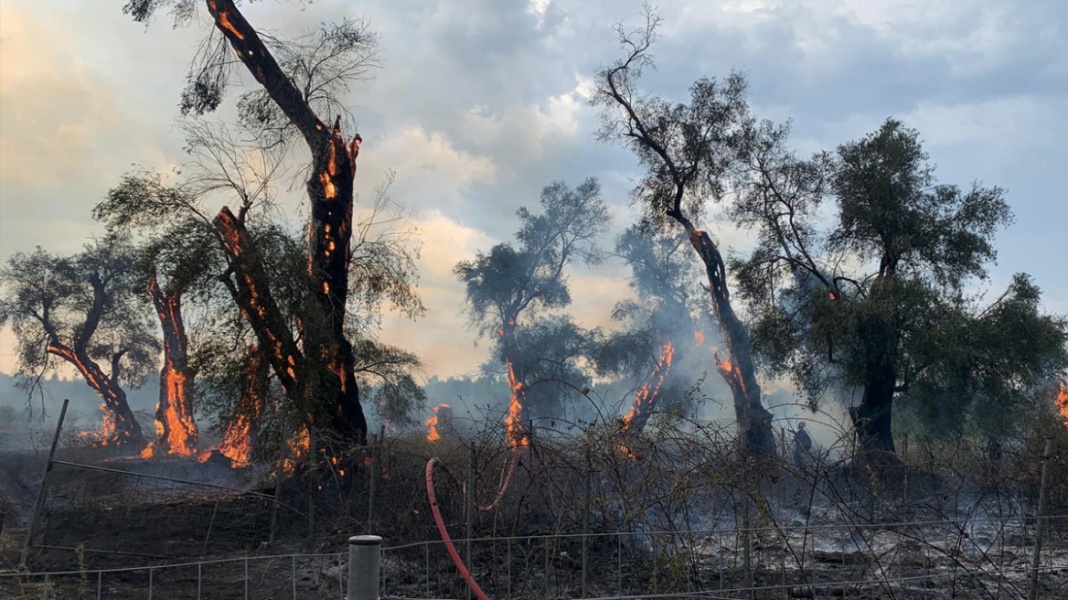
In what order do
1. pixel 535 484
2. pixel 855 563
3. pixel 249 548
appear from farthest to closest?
pixel 249 548, pixel 855 563, pixel 535 484

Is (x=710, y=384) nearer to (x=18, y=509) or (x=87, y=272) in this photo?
(x=87, y=272)

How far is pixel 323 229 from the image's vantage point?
1809 cm

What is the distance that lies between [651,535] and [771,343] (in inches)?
715

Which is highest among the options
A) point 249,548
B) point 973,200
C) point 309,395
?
point 973,200

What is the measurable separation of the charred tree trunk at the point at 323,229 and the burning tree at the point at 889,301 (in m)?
12.5

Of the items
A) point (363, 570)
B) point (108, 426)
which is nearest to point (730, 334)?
point (363, 570)

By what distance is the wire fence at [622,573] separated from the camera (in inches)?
350

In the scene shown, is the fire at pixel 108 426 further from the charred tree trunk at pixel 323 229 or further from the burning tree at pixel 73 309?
the charred tree trunk at pixel 323 229

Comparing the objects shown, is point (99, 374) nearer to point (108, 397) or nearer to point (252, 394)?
point (108, 397)

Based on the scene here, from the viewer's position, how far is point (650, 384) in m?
39.3

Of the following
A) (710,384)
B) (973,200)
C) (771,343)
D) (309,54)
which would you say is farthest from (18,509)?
(710,384)

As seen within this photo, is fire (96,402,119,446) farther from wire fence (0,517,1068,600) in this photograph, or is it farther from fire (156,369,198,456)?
wire fence (0,517,1068,600)

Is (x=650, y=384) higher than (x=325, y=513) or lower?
higher

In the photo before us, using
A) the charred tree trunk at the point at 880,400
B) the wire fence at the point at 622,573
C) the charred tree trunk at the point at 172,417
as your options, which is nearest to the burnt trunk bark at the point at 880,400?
the charred tree trunk at the point at 880,400
